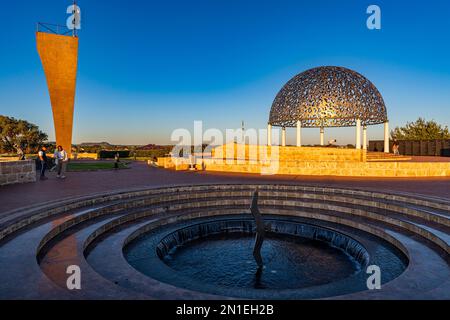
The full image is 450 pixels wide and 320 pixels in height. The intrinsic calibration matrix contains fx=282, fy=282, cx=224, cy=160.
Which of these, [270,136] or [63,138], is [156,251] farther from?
[270,136]

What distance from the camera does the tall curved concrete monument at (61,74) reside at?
73.5ft

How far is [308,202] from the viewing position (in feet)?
31.6

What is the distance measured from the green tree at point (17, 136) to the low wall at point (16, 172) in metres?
40.7

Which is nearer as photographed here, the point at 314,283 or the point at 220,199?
the point at 314,283

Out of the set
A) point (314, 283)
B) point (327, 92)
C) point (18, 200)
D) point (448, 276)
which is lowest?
point (314, 283)

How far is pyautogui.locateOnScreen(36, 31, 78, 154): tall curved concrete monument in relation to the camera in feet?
73.5

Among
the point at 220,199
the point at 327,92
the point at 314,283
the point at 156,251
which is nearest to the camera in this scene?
the point at 314,283

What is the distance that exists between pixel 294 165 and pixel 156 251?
39.6 feet

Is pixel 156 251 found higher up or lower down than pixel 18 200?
lower down

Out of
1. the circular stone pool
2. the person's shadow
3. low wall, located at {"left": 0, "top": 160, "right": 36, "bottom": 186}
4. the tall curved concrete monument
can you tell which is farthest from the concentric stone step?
the tall curved concrete monument

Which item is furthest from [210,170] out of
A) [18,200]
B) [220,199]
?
[18,200]

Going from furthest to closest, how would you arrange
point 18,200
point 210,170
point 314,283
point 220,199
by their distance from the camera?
point 210,170, point 220,199, point 18,200, point 314,283

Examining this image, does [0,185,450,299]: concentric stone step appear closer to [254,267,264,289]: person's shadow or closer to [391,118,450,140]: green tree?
[254,267,264,289]: person's shadow

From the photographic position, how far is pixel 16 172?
39.9 feet
